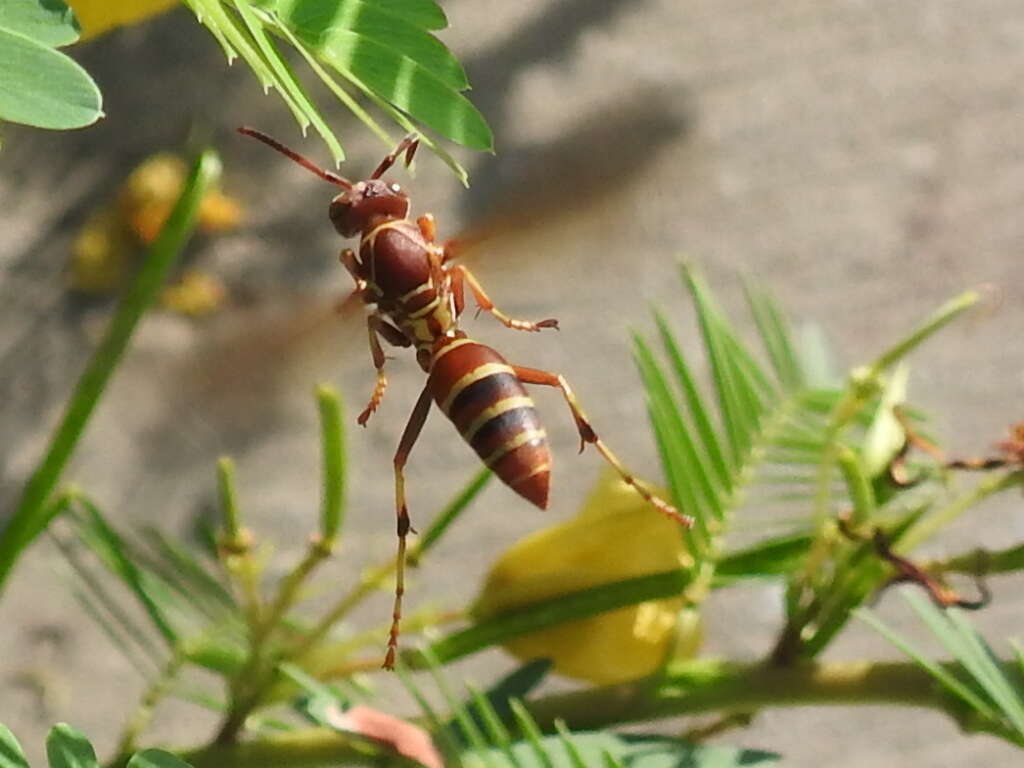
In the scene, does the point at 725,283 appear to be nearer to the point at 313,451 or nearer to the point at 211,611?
the point at 313,451

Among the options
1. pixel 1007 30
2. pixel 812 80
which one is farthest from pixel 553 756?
pixel 1007 30

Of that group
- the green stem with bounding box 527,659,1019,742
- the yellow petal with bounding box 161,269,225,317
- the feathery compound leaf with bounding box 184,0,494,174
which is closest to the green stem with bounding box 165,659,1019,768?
the green stem with bounding box 527,659,1019,742

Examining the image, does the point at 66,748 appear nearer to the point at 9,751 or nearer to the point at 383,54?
the point at 9,751

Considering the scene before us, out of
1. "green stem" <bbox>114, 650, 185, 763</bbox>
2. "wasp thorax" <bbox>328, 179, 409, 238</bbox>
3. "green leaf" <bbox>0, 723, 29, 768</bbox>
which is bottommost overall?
"green leaf" <bbox>0, 723, 29, 768</bbox>

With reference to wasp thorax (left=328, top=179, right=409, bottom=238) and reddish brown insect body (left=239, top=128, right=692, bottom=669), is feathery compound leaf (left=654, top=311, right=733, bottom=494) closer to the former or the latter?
reddish brown insect body (left=239, top=128, right=692, bottom=669)

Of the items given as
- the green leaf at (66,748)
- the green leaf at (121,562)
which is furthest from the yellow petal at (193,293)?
the green leaf at (66,748)

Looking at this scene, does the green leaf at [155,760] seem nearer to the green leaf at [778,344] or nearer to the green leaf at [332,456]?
the green leaf at [332,456]

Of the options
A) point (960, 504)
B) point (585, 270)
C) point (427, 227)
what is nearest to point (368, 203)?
point (427, 227)

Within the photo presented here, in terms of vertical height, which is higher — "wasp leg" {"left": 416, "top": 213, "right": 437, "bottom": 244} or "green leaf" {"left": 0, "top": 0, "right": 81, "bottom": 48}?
"wasp leg" {"left": 416, "top": 213, "right": 437, "bottom": 244}
